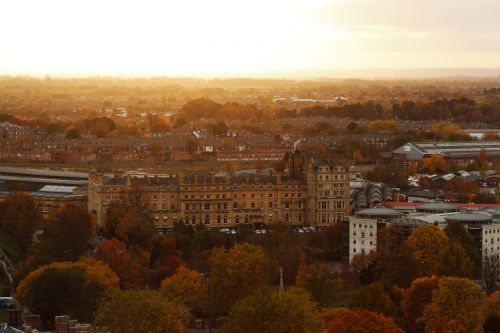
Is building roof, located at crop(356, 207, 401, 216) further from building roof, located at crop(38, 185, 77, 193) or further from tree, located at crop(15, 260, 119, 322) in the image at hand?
building roof, located at crop(38, 185, 77, 193)

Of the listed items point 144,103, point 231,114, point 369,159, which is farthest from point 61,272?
point 144,103

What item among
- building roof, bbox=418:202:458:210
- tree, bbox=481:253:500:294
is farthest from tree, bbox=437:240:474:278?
building roof, bbox=418:202:458:210

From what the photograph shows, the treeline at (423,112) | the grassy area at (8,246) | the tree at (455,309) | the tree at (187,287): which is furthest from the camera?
the treeline at (423,112)

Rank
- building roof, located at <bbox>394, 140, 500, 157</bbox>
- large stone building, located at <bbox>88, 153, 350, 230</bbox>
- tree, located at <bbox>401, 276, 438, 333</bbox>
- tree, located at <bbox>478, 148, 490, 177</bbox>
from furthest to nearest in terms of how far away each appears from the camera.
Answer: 1. building roof, located at <bbox>394, 140, 500, 157</bbox>
2. tree, located at <bbox>478, 148, 490, 177</bbox>
3. large stone building, located at <bbox>88, 153, 350, 230</bbox>
4. tree, located at <bbox>401, 276, 438, 333</bbox>

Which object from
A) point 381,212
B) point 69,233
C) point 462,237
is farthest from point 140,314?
point 381,212

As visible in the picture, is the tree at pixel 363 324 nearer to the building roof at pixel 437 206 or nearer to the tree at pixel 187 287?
the tree at pixel 187 287

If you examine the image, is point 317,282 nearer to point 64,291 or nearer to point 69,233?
point 64,291

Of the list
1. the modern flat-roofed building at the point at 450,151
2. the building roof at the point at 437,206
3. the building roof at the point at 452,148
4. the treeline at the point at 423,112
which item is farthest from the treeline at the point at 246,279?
the treeline at the point at 423,112
